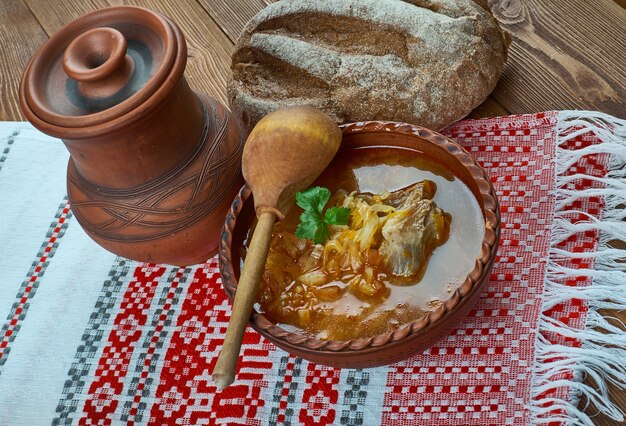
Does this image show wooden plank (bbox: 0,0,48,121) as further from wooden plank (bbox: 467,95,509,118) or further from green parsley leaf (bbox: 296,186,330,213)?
wooden plank (bbox: 467,95,509,118)

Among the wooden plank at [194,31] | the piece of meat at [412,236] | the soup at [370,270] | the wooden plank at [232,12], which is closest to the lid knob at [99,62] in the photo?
the soup at [370,270]

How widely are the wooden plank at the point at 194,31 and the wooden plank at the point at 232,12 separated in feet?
0.05

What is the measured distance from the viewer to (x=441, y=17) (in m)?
1.37

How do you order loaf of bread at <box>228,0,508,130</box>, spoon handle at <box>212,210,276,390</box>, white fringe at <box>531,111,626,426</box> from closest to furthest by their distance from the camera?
spoon handle at <box>212,210,276,390</box>, white fringe at <box>531,111,626,426</box>, loaf of bread at <box>228,0,508,130</box>

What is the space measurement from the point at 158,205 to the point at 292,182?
216 mm

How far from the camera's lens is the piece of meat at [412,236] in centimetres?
104

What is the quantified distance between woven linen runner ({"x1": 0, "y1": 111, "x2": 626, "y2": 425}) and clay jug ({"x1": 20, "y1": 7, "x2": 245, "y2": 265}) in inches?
6.1

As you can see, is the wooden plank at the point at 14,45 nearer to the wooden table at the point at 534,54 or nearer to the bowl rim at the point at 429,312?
the wooden table at the point at 534,54

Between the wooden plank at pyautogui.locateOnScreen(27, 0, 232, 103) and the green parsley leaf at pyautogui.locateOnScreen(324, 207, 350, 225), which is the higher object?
the green parsley leaf at pyautogui.locateOnScreen(324, 207, 350, 225)

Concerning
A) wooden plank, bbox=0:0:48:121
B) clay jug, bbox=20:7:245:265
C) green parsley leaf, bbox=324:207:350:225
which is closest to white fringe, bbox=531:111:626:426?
green parsley leaf, bbox=324:207:350:225

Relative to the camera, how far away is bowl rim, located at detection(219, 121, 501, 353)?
97cm

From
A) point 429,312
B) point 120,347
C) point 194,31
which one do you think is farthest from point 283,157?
point 194,31

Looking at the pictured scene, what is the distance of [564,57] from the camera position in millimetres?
1461

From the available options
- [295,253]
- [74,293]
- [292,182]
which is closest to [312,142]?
[292,182]
